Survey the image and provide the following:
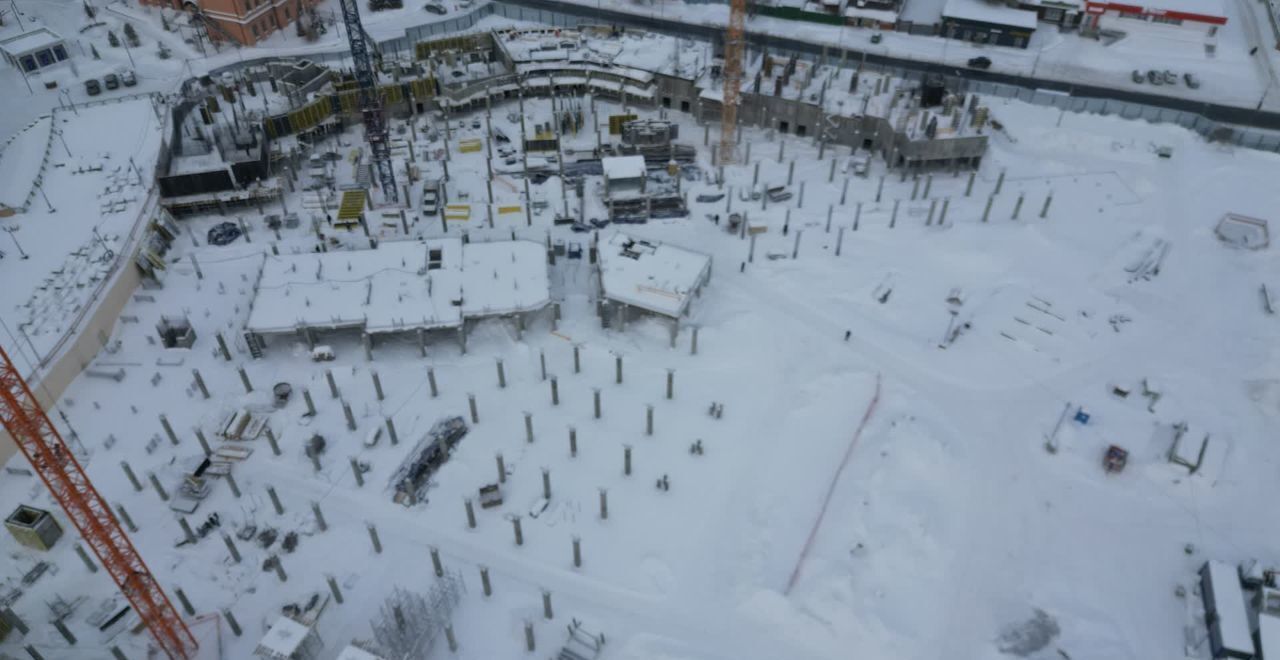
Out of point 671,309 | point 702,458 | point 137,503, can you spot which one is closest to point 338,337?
point 137,503

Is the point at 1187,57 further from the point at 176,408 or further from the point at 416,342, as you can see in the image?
the point at 176,408

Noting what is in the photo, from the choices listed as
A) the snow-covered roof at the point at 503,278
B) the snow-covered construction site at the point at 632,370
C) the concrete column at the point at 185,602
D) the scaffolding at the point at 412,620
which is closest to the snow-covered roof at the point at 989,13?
the snow-covered construction site at the point at 632,370

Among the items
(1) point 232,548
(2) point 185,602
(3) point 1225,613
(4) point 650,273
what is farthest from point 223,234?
(3) point 1225,613

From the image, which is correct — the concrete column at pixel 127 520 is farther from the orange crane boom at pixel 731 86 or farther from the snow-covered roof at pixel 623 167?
the orange crane boom at pixel 731 86

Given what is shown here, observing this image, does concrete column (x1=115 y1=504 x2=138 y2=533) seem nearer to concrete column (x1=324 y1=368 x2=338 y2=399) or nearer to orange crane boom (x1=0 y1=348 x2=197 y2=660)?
orange crane boom (x1=0 y1=348 x2=197 y2=660)

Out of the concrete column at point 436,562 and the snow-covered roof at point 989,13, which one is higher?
the snow-covered roof at point 989,13

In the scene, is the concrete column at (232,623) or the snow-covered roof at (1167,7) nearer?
the concrete column at (232,623)

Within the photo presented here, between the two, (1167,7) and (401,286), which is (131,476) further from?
(1167,7)
